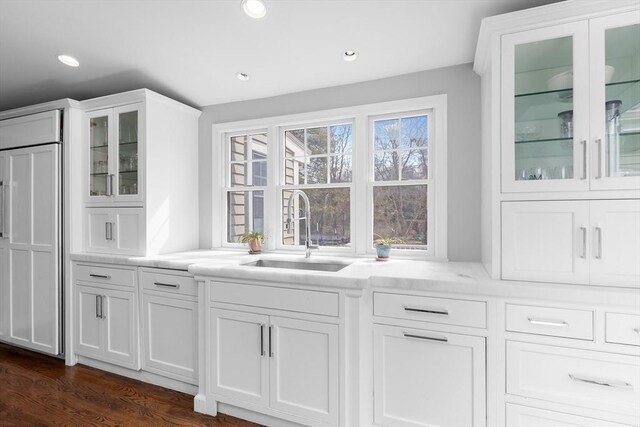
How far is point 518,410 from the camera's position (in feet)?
5.40

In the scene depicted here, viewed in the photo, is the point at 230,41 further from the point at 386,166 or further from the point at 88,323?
→ the point at 88,323

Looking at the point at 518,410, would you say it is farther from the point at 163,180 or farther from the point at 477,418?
the point at 163,180

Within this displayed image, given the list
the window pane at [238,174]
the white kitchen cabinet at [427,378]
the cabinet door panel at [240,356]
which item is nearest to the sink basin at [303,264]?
the cabinet door panel at [240,356]

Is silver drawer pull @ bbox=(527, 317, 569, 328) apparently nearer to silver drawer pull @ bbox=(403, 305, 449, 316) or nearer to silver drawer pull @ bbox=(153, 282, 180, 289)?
silver drawer pull @ bbox=(403, 305, 449, 316)

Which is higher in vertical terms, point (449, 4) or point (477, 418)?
point (449, 4)

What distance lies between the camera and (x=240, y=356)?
2.15 m

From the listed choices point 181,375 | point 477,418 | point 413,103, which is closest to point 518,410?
point 477,418

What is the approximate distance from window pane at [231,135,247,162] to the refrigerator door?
4.84 feet

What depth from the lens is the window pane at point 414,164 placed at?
2588 millimetres

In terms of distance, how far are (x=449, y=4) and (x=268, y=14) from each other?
3.56 feet

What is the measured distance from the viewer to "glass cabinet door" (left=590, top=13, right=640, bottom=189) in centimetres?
158

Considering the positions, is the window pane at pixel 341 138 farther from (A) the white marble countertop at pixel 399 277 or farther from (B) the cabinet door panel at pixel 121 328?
(B) the cabinet door panel at pixel 121 328

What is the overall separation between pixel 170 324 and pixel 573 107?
9.17 ft

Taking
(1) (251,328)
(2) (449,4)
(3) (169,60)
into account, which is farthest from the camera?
(3) (169,60)
